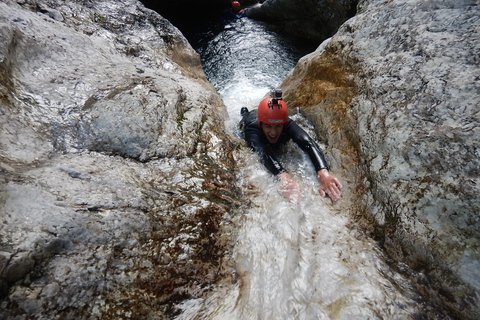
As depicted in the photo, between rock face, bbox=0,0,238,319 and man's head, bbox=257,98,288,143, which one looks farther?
man's head, bbox=257,98,288,143

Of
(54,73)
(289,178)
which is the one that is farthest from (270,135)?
(54,73)

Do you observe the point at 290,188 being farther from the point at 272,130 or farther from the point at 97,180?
the point at 97,180

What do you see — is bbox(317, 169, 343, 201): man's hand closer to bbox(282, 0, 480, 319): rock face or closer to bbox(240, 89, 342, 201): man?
bbox(240, 89, 342, 201): man

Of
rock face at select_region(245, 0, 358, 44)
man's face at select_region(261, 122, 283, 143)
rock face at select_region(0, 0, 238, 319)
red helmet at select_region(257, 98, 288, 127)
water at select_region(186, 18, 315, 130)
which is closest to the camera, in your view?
rock face at select_region(0, 0, 238, 319)

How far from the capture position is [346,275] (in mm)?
2525

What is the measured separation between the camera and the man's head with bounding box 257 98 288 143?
425 centimetres

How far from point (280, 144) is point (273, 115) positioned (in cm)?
82

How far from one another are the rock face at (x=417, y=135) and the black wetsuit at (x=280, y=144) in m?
0.31

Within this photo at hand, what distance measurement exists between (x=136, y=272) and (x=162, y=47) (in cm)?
614

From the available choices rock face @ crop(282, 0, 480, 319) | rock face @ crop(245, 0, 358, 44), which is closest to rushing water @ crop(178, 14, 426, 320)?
rock face @ crop(282, 0, 480, 319)

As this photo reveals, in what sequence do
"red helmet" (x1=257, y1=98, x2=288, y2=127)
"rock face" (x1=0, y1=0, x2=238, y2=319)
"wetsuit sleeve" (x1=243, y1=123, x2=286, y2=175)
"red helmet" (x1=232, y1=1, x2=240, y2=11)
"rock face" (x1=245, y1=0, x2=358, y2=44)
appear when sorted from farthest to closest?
1. "red helmet" (x1=232, y1=1, x2=240, y2=11)
2. "rock face" (x1=245, y1=0, x2=358, y2=44)
3. "red helmet" (x1=257, y1=98, x2=288, y2=127)
4. "wetsuit sleeve" (x1=243, y1=123, x2=286, y2=175)
5. "rock face" (x1=0, y1=0, x2=238, y2=319)

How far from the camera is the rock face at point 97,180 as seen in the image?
1.96 metres

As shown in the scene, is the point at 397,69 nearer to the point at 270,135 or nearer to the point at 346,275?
the point at 270,135

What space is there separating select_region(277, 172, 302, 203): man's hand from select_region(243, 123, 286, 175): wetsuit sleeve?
15 centimetres
